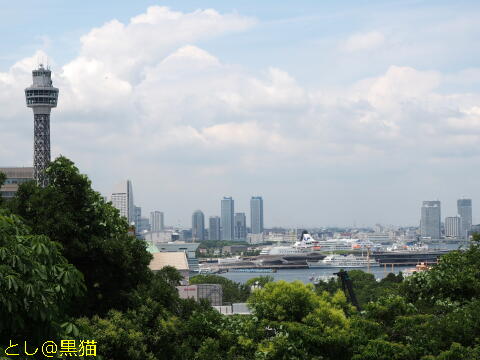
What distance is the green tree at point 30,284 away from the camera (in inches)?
316

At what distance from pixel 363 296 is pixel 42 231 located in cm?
4614

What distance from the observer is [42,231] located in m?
16.0

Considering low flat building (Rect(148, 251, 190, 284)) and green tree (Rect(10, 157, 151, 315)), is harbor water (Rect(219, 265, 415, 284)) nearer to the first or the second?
low flat building (Rect(148, 251, 190, 284))

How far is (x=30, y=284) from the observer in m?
8.13

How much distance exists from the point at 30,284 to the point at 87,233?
8.81m

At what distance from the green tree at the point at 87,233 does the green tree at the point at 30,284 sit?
707cm

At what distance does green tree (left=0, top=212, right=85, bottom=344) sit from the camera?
8.03 m

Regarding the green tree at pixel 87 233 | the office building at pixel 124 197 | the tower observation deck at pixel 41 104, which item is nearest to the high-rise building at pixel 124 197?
the office building at pixel 124 197

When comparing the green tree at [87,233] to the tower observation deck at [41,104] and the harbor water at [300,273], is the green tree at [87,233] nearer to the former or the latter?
the tower observation deck at [41,104]

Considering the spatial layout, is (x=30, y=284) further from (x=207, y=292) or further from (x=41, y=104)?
(x=41, y=104)

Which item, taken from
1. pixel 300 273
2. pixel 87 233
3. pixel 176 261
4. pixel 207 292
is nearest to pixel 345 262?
pixel 300 273

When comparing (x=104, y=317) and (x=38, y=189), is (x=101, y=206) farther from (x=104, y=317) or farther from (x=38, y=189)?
(x=104, y=317)

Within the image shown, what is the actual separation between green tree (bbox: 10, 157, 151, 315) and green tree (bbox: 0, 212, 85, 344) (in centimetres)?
707

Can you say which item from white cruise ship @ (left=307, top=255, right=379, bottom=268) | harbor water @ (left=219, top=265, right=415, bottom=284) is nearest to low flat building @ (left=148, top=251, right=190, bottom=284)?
harbor water @ (left=219, top=265, right=415, bottom=284)
